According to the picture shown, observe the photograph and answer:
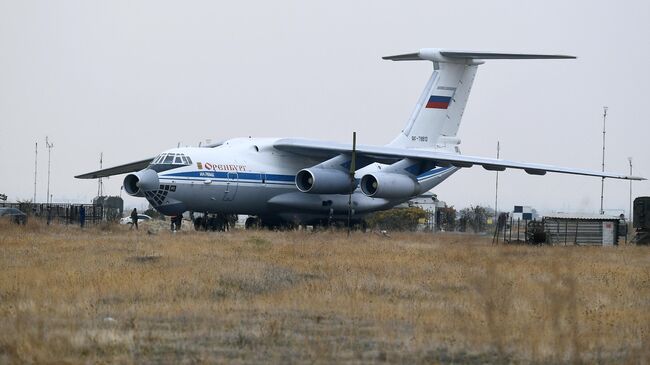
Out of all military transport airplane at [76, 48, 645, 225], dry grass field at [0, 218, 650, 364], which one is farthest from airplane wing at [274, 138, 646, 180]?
dry grass field at [0, 218, 650, 364]

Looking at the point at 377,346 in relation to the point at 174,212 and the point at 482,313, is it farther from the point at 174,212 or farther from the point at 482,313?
the point at 174,212

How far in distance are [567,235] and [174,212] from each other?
12.2 m

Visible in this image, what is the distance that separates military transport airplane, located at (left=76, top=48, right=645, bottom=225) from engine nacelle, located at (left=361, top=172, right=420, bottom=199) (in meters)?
0.03

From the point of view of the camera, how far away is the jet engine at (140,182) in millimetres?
31016

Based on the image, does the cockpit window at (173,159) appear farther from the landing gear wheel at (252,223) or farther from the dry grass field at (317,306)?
the dry grass field at (317,306)

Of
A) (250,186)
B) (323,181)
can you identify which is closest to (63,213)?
(250,186)

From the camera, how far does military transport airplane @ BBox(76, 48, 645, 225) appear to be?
32062mm

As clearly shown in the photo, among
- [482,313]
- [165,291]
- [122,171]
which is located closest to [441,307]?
[482,313]

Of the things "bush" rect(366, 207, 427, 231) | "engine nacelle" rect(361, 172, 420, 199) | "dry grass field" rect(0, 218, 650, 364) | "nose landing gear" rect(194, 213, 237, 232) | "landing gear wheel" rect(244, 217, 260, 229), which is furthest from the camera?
"bush" rect(366, 207, 427, 231)

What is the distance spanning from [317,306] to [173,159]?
1904cm

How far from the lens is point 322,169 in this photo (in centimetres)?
3434

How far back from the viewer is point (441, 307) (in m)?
13.8

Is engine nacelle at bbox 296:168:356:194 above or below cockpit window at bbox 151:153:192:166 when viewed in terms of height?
below

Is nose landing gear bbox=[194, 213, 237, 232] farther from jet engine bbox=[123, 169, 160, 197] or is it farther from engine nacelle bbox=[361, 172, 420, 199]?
engine nacelle bbox=[361, 172, 420, 199]
